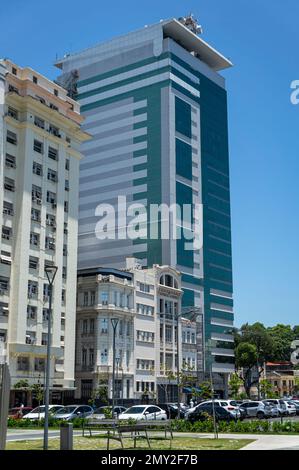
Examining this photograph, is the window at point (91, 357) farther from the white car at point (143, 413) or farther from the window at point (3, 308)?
the white car at point (143, 413)

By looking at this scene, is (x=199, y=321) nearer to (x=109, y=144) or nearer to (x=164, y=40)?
(x=109, y=144)

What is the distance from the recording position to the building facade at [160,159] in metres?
111

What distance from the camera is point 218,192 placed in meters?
127

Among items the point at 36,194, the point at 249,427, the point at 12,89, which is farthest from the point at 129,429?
the point at 12,89

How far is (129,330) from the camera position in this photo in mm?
76750

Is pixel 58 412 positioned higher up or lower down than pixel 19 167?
lower down

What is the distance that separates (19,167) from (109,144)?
168 feet

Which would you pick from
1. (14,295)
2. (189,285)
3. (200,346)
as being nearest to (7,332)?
(14,295)

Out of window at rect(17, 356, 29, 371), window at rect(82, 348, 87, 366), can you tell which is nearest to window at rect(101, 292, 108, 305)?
window at rect(82, 348, 87, 366)

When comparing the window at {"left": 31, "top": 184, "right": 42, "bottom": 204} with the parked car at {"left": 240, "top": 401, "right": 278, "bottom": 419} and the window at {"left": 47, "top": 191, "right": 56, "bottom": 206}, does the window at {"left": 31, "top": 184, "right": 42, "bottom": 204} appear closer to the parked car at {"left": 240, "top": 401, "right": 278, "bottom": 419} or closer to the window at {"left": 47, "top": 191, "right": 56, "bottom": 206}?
the window at {"left": 47, "top": 191, "right": 56, "bottom": 206}

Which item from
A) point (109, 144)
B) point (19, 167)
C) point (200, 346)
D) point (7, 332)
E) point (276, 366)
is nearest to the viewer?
point (7, 332)

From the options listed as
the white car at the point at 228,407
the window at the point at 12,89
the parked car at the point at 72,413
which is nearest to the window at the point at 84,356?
the parked car at the point at 72,413

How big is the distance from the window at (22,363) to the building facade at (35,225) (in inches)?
4.0

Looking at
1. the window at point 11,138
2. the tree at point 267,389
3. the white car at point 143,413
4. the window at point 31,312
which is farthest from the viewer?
the window at point 11,138
